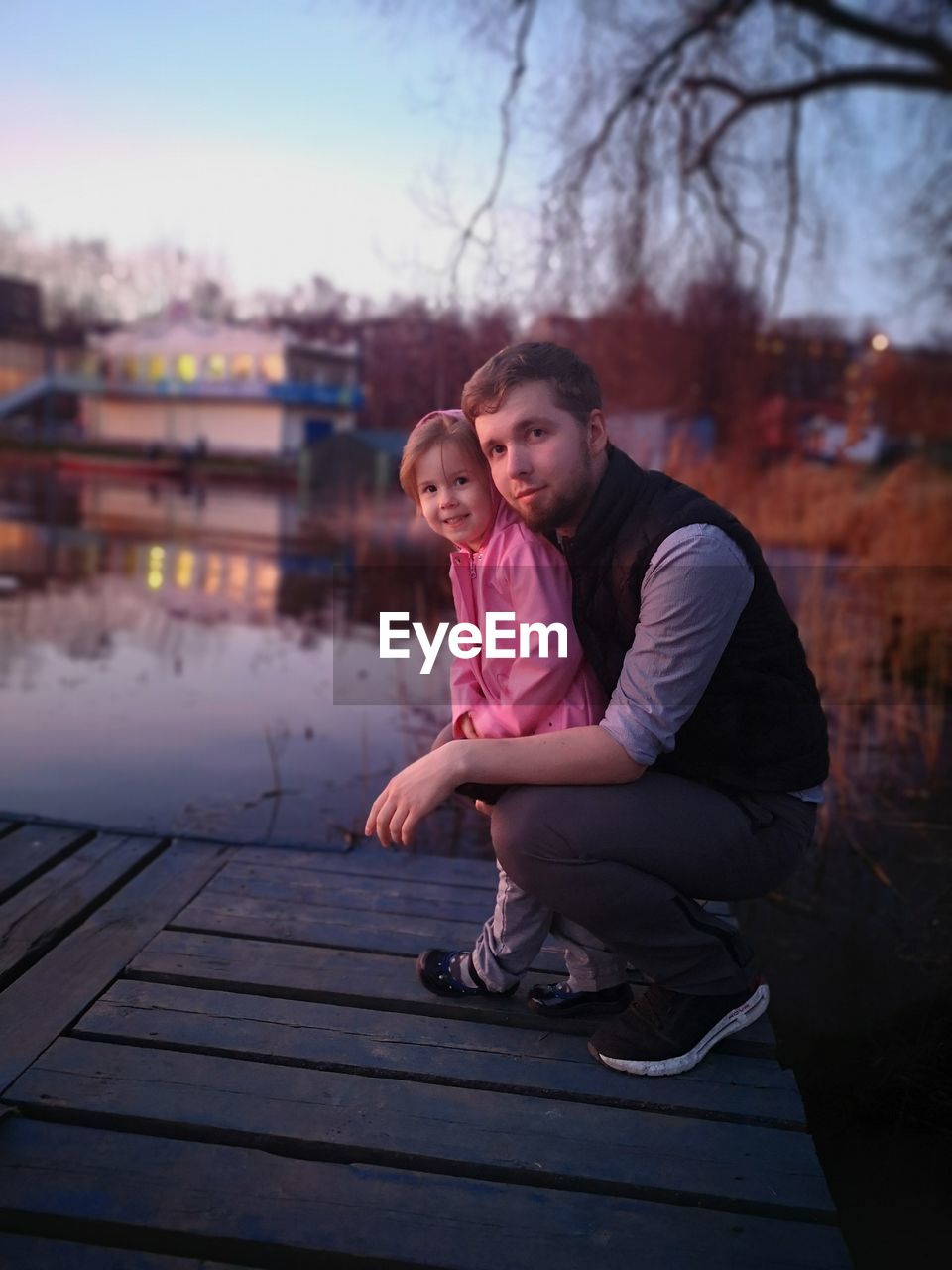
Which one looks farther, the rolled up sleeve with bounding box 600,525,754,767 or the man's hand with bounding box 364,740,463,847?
the man's hand with bounding box 364,740,463,847

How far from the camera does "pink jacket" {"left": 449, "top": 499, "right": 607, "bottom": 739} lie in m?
2.01

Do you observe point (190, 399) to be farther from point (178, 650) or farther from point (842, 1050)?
point (842, 1050)

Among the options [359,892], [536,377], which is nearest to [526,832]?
[536,377]

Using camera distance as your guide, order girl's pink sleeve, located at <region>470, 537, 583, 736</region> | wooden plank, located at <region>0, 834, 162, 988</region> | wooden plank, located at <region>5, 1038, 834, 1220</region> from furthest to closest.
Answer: wooden plank, located at <region>0, 834, 162, 988</region> < girl's pink sleeve, located at <region>470, 537, 583, 736</region> < wooden plank, located at <region>5, 1038, 834, 1220</region>

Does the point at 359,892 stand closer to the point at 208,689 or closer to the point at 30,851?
the point at 30,851

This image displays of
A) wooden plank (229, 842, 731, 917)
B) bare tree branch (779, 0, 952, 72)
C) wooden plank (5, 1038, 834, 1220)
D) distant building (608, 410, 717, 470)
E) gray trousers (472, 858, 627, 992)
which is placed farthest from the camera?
bare tree branch (779, 0, 952, 72)

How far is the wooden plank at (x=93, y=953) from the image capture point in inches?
79.8

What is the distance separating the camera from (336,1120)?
1815 millimetres

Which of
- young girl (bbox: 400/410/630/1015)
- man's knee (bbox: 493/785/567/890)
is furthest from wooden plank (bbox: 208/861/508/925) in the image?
man's knee (bbox: 493/785/567/890)

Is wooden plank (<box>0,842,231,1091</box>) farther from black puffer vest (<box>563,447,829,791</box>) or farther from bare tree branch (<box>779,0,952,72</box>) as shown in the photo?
bare tree branch (<box>779,0,952,72</box>)

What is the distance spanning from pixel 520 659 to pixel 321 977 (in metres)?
0.85

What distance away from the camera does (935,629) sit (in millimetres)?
7359

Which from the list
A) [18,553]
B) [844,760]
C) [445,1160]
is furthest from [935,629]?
[18,553]

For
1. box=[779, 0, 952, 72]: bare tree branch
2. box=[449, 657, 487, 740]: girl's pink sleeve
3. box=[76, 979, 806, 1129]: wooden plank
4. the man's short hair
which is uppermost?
box=[779, 0, 952, 72]: bare tree branch
